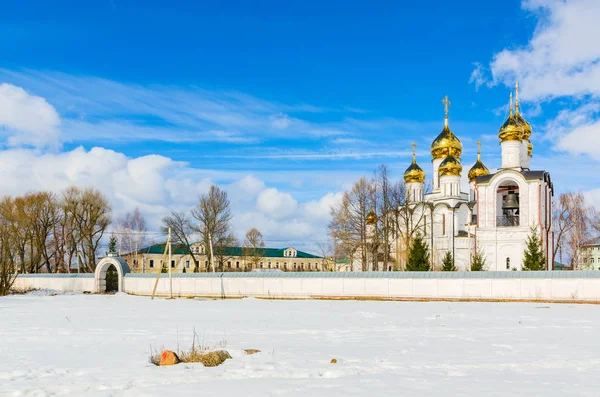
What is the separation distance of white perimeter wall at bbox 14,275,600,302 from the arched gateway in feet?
4.02

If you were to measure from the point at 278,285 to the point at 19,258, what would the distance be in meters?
33.6

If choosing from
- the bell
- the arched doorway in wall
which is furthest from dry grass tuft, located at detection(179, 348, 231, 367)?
the bell

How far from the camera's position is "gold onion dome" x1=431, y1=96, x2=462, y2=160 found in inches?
1960

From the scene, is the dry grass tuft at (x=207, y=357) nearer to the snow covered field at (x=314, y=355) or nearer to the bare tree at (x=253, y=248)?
the snow covered field at (x=314, y=355)

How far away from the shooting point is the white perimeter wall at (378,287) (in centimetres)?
2361

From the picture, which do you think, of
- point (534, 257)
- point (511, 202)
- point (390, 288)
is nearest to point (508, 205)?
point (511, 202)

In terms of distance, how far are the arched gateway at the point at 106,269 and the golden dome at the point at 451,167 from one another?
26.5 metres

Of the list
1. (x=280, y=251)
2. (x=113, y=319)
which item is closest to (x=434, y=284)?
(x=113, y=319)

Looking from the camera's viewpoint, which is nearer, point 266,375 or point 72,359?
point 266,375

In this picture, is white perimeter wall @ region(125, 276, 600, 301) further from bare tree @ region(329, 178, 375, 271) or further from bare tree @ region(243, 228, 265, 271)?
bare tree @ region(243, 228, 265, 271)

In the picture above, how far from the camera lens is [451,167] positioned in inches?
1887

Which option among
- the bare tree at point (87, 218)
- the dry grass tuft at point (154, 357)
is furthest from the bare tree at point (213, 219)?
the dry grass tuft at point (154, 357)

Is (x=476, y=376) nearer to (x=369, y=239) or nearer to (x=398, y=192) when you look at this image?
(x=398, y=192)

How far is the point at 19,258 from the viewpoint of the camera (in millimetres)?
52125
